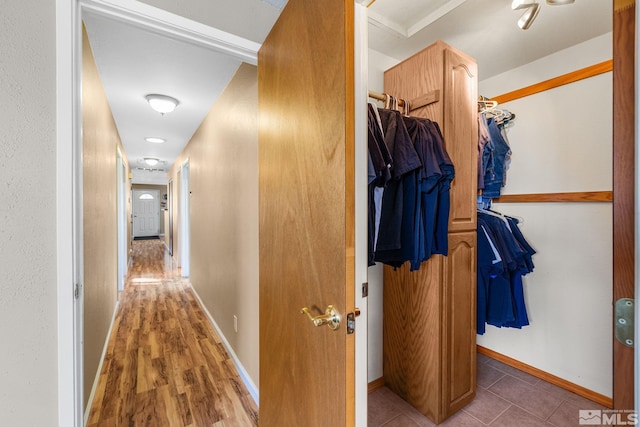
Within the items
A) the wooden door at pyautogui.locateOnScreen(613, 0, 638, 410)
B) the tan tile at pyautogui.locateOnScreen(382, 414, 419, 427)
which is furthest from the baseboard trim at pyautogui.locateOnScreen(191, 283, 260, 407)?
the wooden door at pyautogui.locateOnScreen(613, 0, 638, 410)

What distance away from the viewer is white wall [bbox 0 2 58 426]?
2.79 feet

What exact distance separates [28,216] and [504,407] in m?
2.65

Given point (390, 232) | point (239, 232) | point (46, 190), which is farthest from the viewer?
point (239, 232)

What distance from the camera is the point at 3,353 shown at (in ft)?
2.77

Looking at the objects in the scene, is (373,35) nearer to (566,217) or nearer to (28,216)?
(566,217)

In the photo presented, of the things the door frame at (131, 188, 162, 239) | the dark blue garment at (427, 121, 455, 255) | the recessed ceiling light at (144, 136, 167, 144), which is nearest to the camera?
the dark blue garment at (427, 121, 455, 255)

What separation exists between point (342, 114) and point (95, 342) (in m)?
2.34

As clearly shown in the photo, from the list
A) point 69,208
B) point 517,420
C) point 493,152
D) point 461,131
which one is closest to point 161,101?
point 69,208

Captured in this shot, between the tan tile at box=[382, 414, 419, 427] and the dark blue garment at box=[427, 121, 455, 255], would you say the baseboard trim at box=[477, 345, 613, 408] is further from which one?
the dark blue garment at box=[427, 121, 455, 255]

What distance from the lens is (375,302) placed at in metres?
1.95

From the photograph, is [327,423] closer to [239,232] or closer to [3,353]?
[3,353]

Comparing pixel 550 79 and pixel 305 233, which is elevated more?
pixel 550 79

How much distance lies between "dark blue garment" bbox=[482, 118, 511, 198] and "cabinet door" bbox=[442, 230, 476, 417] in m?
0.68

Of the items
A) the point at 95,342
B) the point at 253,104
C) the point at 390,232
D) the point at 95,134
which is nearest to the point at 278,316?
the point at 390,232
